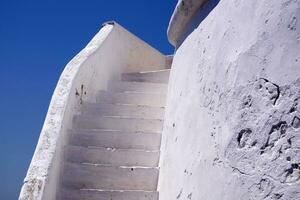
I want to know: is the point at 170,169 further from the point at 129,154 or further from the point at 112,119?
the point at 112,119

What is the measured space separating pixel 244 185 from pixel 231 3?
3.86ft

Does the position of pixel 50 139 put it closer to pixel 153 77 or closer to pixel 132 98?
pixel 132 98

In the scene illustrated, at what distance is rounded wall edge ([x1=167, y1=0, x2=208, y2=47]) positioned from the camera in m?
3.69

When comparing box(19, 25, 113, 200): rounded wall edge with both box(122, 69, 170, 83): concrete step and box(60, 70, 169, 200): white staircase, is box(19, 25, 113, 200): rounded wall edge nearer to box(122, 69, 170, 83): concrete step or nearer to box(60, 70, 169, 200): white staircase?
box(60, 70, 169, 200): white staircase

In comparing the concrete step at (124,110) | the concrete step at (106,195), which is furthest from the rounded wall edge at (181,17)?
the concrete step at (106,195)

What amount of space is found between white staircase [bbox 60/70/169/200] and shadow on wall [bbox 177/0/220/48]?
1.25 metres

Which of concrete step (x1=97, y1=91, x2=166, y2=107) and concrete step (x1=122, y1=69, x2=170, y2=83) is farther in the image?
concrete step (x1=122, y1=69, x2=170, y2=83)

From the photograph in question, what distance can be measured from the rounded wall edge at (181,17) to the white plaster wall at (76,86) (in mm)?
1242

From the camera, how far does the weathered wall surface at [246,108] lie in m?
1.82

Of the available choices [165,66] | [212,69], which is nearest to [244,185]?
[212,69]


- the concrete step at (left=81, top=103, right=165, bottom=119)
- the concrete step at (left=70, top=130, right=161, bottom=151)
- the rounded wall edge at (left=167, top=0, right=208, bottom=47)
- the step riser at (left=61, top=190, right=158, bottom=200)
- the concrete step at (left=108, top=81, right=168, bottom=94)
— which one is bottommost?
the step riser at (left=61, top=190, right=158, bottom=200)

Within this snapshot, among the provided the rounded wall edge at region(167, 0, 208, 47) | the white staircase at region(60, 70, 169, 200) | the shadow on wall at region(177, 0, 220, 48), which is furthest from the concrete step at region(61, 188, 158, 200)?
the rounded wall edge at region(167, 0, 208, 47)

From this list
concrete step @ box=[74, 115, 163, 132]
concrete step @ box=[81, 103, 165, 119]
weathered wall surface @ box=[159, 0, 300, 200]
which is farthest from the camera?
concrete step @ box=[81, 103, 165, 119]

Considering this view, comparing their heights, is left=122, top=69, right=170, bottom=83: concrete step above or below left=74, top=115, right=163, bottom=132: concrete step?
above
